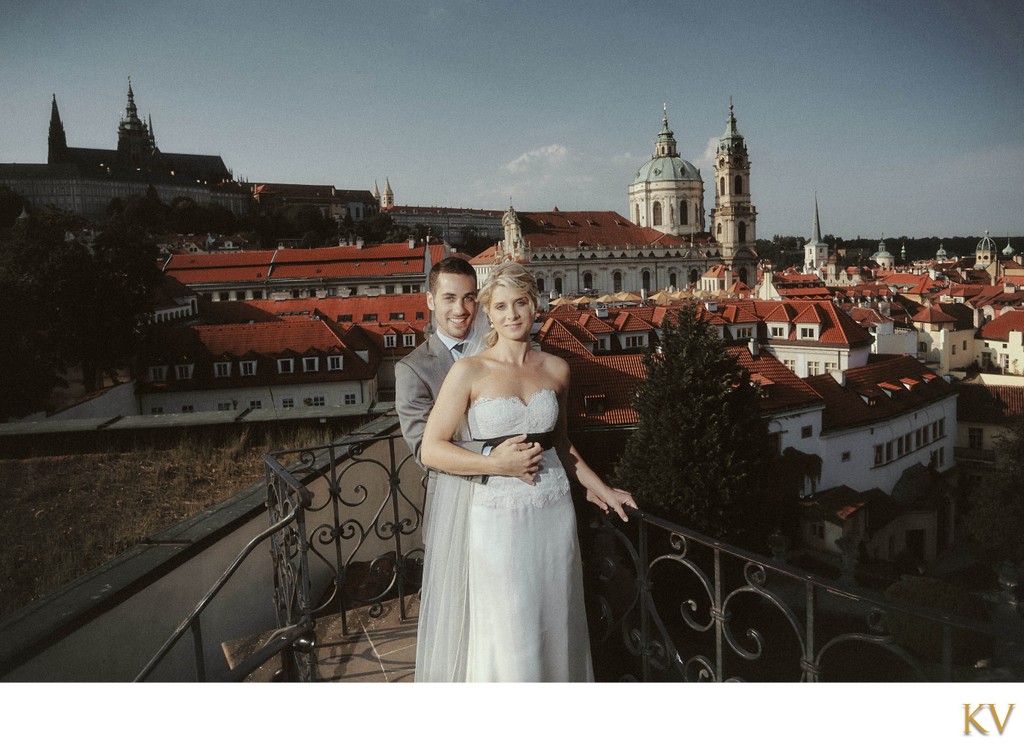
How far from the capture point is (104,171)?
490 centimetres

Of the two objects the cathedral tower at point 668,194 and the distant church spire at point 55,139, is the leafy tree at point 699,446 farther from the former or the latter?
the cathedral tower at point 668,194

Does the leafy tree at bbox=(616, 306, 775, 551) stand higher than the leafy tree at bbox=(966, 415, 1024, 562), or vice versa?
the leafy tree at bbox=(616, 306, 775, 551)

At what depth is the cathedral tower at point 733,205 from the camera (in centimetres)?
4316

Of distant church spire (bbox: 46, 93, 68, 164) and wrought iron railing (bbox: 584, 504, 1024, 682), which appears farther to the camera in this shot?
distant church spire (bbox: 46, 93, 68, 164)

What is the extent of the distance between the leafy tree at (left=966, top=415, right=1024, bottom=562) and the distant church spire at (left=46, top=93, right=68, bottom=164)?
446 inches

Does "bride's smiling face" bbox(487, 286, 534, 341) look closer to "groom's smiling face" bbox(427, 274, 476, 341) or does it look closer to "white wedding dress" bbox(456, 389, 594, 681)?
"white wedding dress" bbox(456, 389, 594, 681)

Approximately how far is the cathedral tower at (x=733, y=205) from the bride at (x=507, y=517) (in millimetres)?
42624

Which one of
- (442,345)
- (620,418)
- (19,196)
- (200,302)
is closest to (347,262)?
(200,302)

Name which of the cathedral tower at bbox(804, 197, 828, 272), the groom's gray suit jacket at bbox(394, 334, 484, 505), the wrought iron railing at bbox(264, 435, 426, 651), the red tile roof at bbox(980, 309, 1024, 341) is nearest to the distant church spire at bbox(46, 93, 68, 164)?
the wrought iron railing at bbox(264, 435, 426, 651)

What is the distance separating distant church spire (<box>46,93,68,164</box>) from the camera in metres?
2.97

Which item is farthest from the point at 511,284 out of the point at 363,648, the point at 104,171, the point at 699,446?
the point at 699,446

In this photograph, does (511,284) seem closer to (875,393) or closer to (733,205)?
(875,393)

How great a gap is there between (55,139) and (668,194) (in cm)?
5877

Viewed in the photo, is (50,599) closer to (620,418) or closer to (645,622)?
(645,622)
